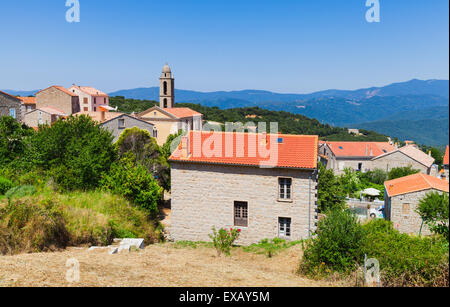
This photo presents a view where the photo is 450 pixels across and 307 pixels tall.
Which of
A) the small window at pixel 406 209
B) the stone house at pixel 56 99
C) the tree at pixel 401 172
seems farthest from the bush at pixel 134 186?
the stone house at pixel 56 99

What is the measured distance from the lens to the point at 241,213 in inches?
799

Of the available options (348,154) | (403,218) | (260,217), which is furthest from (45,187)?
(348,154)

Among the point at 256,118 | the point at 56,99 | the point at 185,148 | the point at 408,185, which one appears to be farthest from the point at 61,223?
the point at 256,118

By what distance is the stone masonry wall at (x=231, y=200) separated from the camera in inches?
758

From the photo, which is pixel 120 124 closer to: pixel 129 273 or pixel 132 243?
pixel 132 243

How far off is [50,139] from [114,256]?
49.2ft

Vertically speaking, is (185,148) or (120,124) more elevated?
(120,124)

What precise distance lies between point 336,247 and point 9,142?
71.2ft

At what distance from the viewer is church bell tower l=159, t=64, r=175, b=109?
57156mm

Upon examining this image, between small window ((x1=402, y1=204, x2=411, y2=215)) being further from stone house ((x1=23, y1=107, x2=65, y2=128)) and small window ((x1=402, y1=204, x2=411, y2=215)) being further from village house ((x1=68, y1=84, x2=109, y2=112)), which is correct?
village house ((x1=68, y1=84, x2=109, y2=112))

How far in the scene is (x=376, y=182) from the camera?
182 feet

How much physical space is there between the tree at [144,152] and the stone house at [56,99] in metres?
38.7

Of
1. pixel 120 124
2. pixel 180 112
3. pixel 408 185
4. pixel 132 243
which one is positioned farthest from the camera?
pixel 180 112

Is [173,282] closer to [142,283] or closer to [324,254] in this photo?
[142,283]
